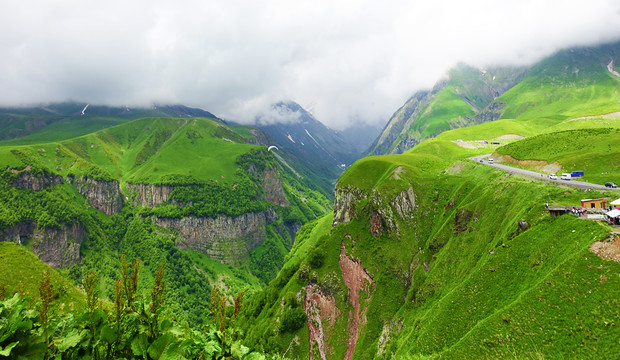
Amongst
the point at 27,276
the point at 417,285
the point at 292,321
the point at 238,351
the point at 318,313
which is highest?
the point at 238,351

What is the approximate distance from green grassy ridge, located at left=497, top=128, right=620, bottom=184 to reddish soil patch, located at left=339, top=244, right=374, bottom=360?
5698cm

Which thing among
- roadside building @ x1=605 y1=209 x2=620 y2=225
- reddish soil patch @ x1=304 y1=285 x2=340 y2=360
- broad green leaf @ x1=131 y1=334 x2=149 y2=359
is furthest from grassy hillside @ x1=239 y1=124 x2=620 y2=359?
broad green leaf @ x1=131 y1=334 x2=149 y2=359

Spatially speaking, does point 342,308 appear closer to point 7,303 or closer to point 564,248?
point 564,248

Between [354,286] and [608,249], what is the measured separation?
61816mm

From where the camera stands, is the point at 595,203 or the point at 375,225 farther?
the point at 375,225

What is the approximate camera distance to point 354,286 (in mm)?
84750

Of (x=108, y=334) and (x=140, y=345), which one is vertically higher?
(x=108, y=334)

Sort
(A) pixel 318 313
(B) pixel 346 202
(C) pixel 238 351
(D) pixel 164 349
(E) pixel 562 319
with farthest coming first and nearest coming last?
(B) pixel 346 202 < (A) pixel 318 313 < (E) pixel 562 319 < (C) pixel 238 351 < (D) pixel 164 349

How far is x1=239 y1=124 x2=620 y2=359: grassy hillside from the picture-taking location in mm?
30125

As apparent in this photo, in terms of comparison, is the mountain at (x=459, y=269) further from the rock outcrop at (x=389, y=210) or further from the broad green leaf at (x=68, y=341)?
the broad green leaf at (x=68, y=341)

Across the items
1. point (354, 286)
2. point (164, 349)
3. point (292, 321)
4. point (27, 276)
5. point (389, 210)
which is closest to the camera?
point (164, 349)

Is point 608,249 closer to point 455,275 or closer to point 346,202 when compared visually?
point 455,275

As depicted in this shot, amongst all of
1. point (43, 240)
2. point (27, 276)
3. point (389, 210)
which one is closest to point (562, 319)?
point (389, 210)

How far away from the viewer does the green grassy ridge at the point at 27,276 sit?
34.1m
